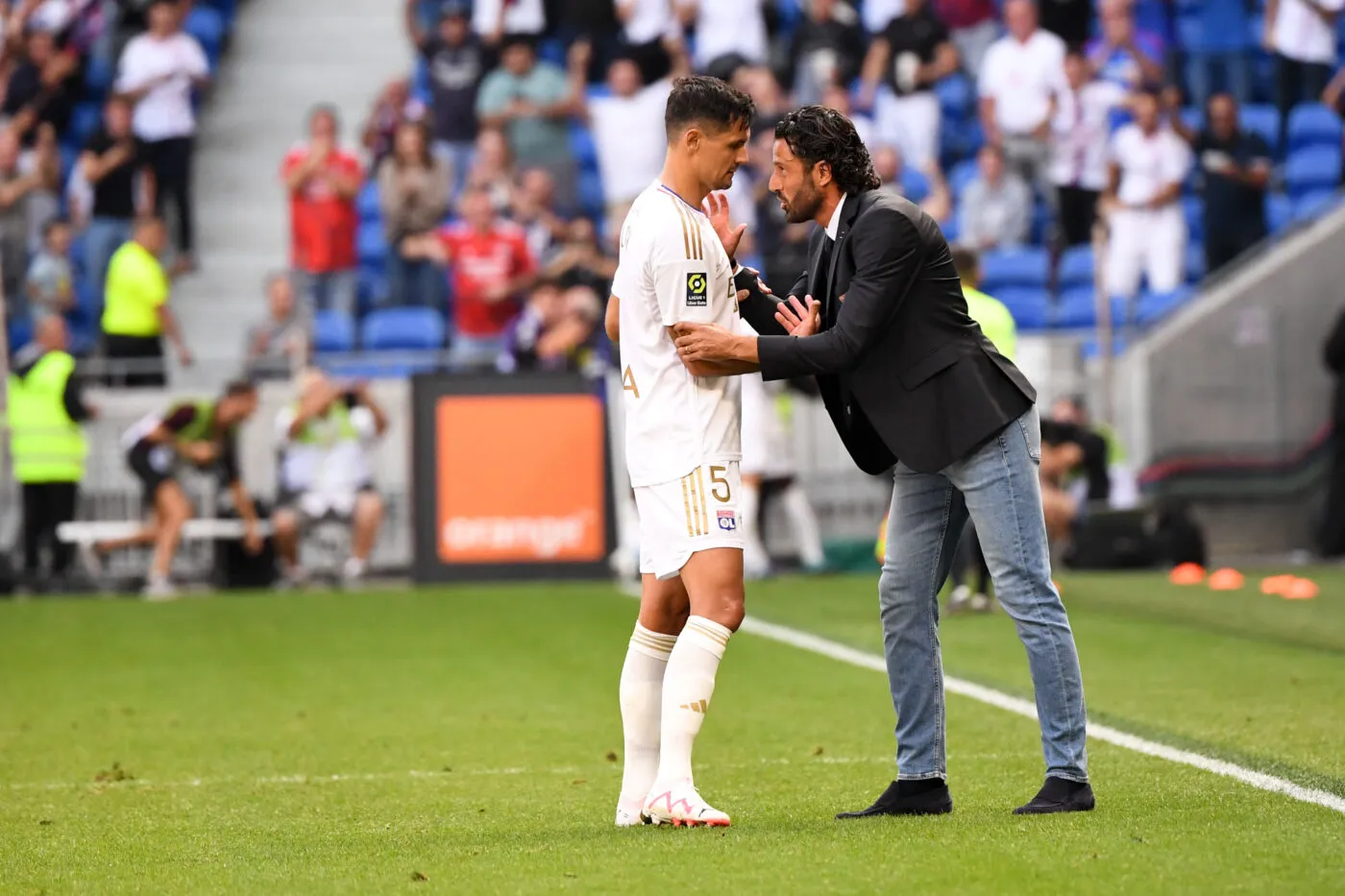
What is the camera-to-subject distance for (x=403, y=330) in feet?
66.0

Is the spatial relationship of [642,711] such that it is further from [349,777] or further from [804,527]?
[804,527]

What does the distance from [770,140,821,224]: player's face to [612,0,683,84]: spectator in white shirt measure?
15.9 m

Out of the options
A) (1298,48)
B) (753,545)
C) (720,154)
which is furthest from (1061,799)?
(1298,48)

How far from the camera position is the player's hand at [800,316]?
6.02m

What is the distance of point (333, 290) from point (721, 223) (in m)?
14.6

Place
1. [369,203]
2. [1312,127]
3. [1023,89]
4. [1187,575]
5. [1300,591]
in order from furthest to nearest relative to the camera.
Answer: [1312,127]
[369,203]
[1023,89]
[1187,575]
[1300,591]

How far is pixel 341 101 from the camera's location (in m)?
23.4

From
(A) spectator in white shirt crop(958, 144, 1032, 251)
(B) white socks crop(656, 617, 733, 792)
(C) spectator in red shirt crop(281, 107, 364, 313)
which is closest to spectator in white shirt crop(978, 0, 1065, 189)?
(A) spectator in white shirt crop(958, 144, 1032, 251)

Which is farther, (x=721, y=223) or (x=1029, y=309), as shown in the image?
(x=1029, y=309)

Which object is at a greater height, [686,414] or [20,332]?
[20,332]

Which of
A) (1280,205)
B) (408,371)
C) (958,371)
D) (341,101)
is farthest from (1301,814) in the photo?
(341,101)

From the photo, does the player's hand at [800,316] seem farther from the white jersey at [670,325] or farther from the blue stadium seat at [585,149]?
the blue stadium seat at [585,149]

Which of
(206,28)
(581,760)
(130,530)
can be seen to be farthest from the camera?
(206,28)

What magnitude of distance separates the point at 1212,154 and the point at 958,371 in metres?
16.3
